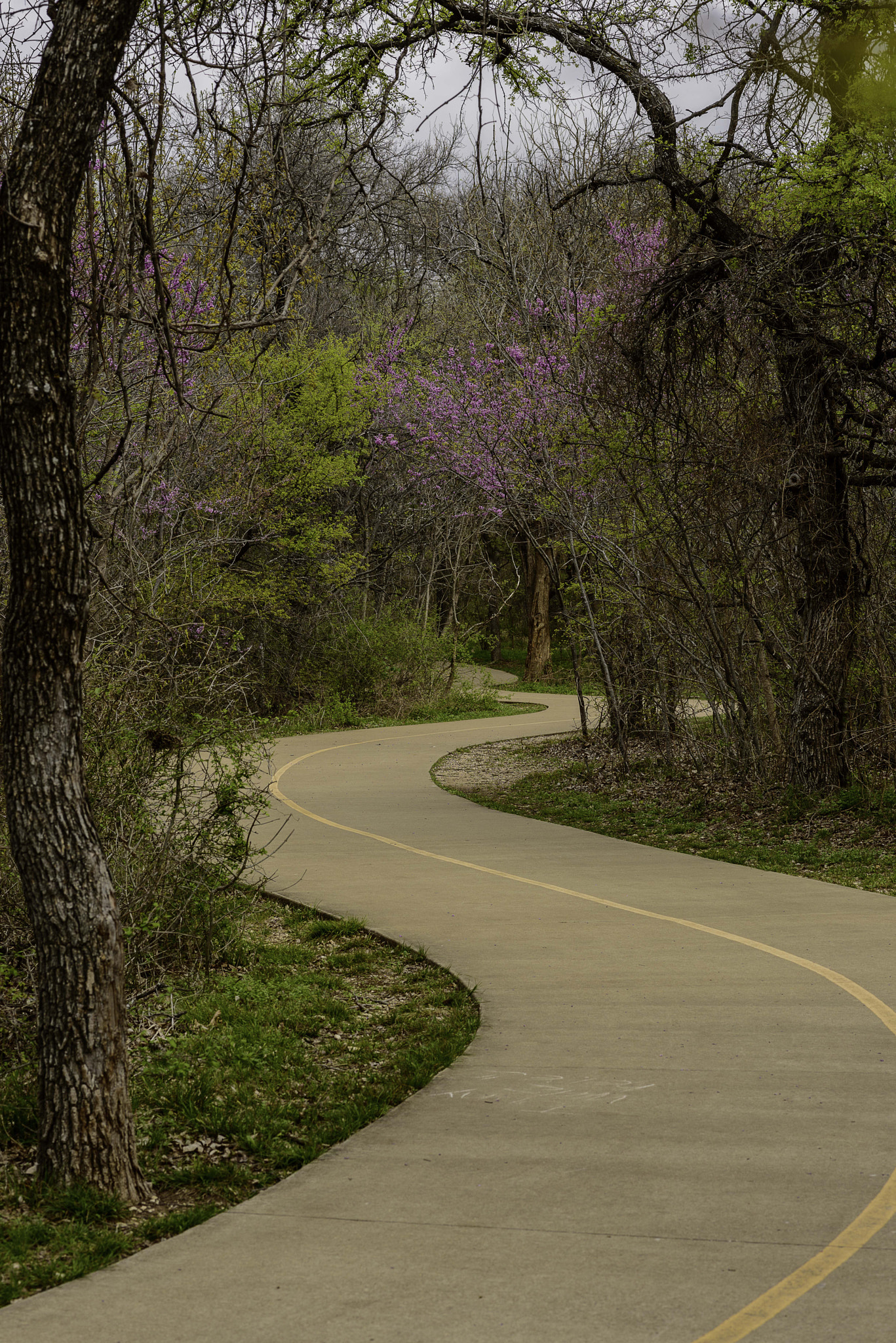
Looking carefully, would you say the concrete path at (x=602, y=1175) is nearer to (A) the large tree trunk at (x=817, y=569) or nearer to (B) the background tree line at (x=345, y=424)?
(B) the background tree line at (x=345, y=424)

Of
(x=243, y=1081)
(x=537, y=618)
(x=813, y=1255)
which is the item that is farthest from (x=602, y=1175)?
(x=537, y=618)

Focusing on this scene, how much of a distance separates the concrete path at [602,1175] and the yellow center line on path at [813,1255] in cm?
1

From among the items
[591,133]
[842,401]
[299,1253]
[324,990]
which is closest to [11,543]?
[299,1253]

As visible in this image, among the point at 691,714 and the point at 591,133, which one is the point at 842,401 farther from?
the point at 591,133

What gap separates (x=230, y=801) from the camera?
25.9 feet

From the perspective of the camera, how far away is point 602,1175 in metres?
4.63

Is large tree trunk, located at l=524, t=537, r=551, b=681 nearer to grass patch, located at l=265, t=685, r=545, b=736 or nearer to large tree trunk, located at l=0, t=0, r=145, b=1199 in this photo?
grass patch, located at l=265, t=685, r=545, b=736

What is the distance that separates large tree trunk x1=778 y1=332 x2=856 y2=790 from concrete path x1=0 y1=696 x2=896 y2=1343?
4040 millimetres

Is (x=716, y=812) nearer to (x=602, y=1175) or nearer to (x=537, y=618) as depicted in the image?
(x=602, y=1175)

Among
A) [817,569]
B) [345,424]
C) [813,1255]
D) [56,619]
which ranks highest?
[345,424]

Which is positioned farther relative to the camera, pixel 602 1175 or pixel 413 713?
pixel 413 713

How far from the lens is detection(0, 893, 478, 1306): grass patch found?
4.35 meters

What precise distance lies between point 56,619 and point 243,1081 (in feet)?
8.40

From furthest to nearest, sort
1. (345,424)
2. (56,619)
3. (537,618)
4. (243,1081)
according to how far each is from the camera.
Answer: (537,618) → (345,424) → (243,1081) → (56,619)
